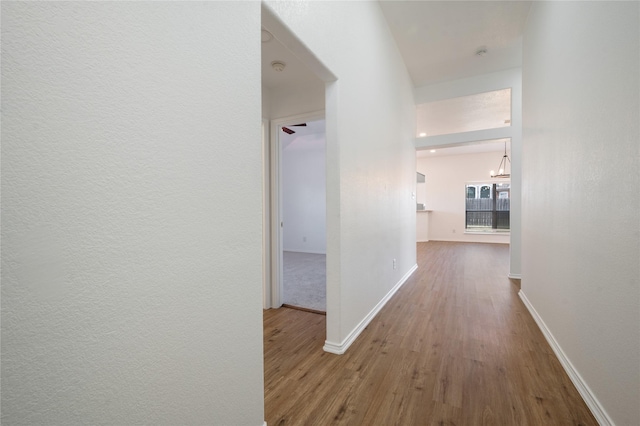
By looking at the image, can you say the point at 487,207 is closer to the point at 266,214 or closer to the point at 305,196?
the point at 305,196

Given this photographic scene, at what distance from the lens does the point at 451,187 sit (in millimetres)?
9461

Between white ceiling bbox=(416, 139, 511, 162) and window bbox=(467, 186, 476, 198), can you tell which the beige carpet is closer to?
white ceiling bbox=(416, 139, 511, 162)

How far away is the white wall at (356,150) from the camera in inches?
77.8

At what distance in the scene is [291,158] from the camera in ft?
25.3

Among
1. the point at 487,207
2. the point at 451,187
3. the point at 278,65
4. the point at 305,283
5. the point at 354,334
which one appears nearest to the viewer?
the point at 354,334

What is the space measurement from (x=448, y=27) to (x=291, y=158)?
5.02 m

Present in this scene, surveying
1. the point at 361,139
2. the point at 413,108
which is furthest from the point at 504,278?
the point at 361,139

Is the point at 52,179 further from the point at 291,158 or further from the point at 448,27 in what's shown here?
the point at 291,158

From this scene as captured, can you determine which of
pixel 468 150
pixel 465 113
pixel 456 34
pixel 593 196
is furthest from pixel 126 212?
pixel 468 150

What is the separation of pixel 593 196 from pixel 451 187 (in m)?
8.46

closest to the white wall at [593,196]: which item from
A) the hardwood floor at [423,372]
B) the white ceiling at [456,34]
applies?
the hardwood floor at [423,372]

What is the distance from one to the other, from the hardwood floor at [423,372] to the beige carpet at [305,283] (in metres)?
0.30

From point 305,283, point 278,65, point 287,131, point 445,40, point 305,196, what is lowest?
point 305,283

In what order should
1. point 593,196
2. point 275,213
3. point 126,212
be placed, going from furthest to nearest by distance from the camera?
point 275,213
point 593,196
point 126,212
